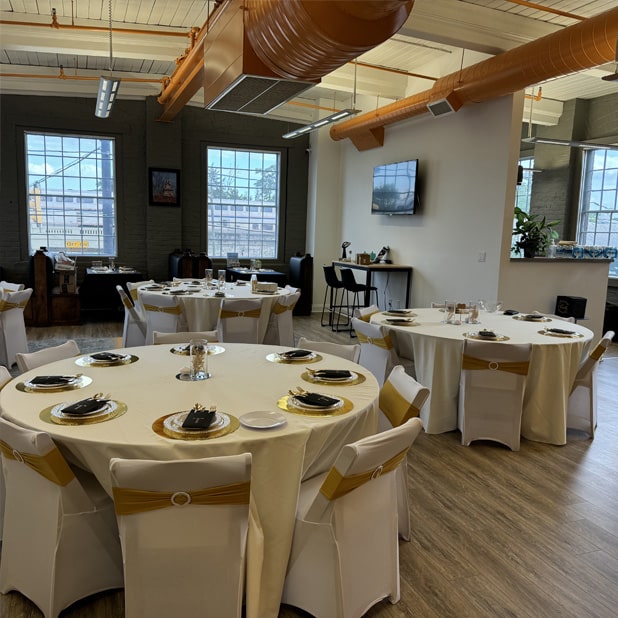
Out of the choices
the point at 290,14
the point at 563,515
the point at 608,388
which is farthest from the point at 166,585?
the point at 608,388

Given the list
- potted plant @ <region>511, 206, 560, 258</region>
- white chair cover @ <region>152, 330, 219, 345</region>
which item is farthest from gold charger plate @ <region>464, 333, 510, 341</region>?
potted plant @ <region>511, 206, 560, 258</region>

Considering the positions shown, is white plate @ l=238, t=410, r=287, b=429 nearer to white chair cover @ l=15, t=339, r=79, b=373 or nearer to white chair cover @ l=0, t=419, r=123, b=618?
white chair cover @ l=0, t=419, r=123, b=618

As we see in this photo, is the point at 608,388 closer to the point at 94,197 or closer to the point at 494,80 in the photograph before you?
the point at 494,80

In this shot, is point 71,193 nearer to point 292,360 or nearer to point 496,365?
point 292,360

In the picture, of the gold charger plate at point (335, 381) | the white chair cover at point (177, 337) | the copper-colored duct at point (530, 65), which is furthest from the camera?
the copper-colored duct at point (530, 65)

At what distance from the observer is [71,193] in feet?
30.1

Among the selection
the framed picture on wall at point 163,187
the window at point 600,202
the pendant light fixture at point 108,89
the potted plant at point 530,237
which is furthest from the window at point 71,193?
the window at point 600,202

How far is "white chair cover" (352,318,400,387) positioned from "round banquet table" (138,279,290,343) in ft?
4.22

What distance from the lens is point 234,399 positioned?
224cm

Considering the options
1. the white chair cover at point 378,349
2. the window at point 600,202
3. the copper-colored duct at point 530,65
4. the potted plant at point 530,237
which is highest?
the copper-colored duct at point 530,65

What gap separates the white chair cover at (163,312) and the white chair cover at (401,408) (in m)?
2.81

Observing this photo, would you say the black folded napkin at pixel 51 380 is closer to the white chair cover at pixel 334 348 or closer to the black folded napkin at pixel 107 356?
the black folded napkin at pixel 107 356

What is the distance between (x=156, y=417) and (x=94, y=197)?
8314 mm

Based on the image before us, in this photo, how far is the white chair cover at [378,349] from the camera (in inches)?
159
